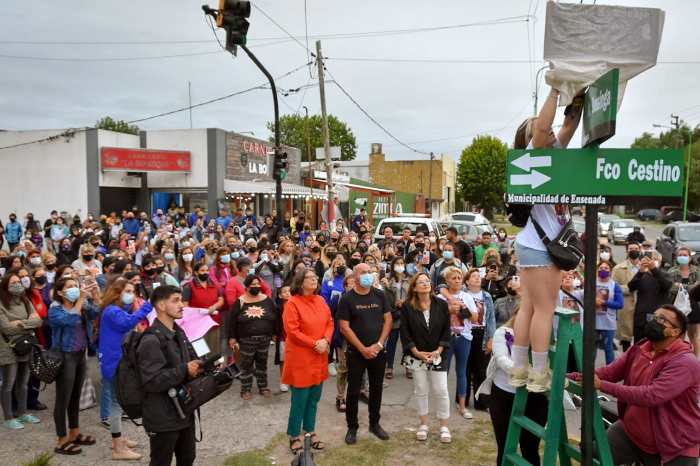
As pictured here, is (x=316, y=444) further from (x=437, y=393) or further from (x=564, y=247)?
(x=564, y=247)

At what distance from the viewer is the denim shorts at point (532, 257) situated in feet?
9.99

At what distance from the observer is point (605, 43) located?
243cm

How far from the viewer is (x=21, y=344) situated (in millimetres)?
5676

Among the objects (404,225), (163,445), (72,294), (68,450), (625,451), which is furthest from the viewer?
(404,225)

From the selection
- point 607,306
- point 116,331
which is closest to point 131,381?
point 116,331

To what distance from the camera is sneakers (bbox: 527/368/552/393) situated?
3312 mm

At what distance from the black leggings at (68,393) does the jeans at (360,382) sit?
2934 millimetres

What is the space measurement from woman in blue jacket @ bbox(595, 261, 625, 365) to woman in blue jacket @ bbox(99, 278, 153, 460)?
6.18 meters

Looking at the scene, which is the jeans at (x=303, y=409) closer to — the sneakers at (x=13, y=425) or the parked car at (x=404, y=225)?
the sneakers at (x=13, y=425)

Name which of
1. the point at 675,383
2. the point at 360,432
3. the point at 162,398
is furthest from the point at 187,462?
the point at 675,383

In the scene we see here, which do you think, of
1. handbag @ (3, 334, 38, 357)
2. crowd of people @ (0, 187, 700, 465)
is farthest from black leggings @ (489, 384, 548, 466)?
handbag @ (3, 334, 38, 357)

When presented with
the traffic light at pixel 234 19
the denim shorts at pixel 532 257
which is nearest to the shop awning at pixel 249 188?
the traffic light at pixel 234 19

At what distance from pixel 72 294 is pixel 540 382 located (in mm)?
4706

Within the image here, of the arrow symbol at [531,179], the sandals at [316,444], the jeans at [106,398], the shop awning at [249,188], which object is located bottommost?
the sandals at [316,444]
